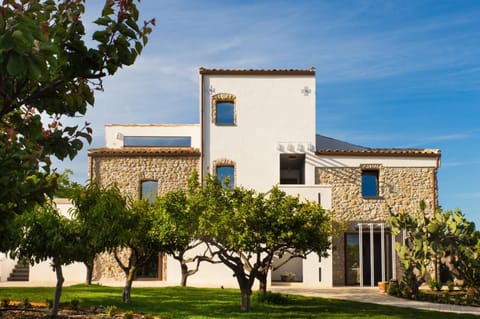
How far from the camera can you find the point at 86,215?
12672mm

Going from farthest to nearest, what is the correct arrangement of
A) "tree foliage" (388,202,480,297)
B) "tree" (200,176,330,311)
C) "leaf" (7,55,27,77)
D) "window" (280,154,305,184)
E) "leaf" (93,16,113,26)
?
"window" (280,154,305,184) < "tree foliage" (388,202,480,297) < "tree" (200,176,330,311) < "leaf" (93,16,113,26) < "leaf" (7,55,27,77)

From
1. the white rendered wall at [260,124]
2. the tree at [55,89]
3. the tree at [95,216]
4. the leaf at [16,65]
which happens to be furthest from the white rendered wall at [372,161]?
the leaf at [16,65]

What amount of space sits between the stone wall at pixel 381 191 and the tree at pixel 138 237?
12.2 m

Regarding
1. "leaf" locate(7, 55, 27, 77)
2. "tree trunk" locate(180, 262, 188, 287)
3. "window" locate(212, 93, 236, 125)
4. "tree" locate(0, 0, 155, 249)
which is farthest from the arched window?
"leaf" locate(7, 55, 27, 77)

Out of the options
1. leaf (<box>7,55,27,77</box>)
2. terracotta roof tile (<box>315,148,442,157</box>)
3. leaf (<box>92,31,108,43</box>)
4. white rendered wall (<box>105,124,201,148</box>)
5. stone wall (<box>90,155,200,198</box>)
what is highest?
white rendered wall (<box>105,124,201,148</box>)

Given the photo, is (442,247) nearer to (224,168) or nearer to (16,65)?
(224,168)

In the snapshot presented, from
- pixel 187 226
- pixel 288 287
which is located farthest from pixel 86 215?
pixel 288 287

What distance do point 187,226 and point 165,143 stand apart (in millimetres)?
15034

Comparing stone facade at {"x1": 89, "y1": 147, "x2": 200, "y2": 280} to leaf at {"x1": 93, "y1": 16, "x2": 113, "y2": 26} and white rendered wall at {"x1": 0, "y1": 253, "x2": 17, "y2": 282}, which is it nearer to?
white rendered wall at {"x1": 0, "y1": 253, "x2": 17, "y2": 282}

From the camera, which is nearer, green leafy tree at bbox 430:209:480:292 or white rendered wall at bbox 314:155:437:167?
green leafy tree at bbox 430:209:480:292

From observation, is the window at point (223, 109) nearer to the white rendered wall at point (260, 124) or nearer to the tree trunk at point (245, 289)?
the white rendered wall at point (260, 124)

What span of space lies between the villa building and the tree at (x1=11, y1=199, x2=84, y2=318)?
538 inches

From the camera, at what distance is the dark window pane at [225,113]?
89.9 feet

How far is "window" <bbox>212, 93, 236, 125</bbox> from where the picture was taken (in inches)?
1075
